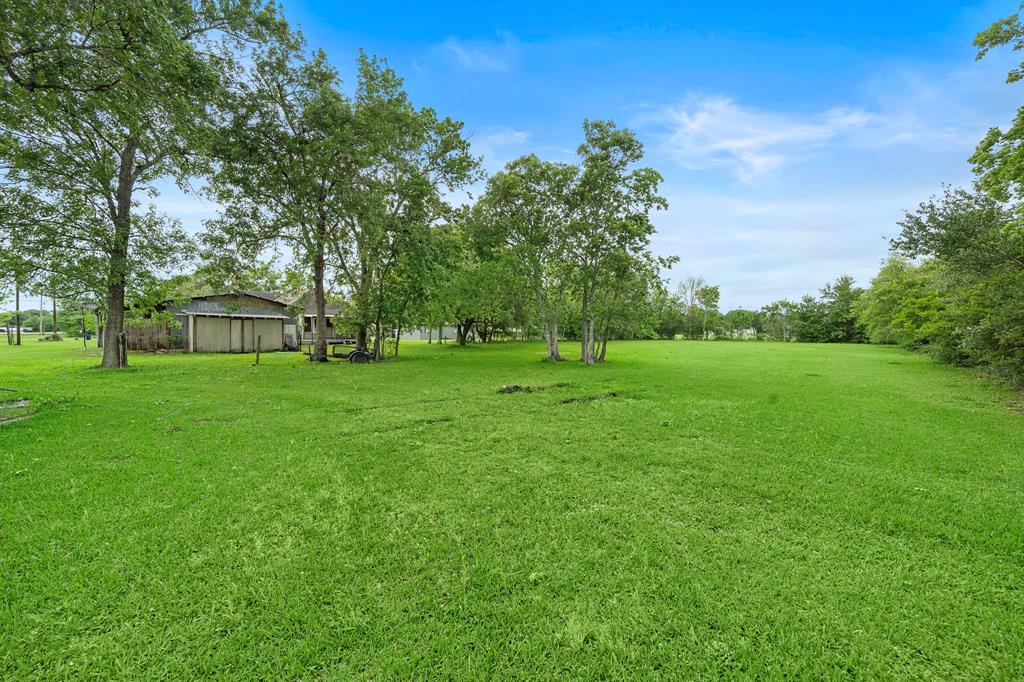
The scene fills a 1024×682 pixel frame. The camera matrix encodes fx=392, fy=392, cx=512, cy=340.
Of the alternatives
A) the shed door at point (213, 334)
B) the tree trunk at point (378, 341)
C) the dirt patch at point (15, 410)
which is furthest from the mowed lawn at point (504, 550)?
the shed door at point (213, 334)

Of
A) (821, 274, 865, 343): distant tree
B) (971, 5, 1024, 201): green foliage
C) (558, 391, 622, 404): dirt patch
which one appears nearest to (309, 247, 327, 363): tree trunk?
(558, 391, 622, 404): dirt patch

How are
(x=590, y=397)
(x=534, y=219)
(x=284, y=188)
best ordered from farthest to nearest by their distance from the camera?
(x=534, y=219) < (x=284, y=188) < (x=590, y=397)

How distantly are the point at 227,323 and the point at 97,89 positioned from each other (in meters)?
20.1

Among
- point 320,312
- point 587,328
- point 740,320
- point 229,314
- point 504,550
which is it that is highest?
point 740,320

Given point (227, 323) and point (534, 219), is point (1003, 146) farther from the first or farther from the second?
point (227, 323)

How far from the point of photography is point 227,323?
75.9 ft

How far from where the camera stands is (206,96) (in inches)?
315

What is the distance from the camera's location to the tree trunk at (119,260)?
1226cm

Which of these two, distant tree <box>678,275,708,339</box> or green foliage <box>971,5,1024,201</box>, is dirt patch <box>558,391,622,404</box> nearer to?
green foliage <box>971,5,1024,201</box>

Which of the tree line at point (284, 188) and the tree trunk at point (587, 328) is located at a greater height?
the tree line at point (284, 188)

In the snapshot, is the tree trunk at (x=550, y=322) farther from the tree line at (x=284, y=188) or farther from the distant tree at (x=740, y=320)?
the distant tree at (x=740, y=320)

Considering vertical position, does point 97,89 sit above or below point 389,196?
below

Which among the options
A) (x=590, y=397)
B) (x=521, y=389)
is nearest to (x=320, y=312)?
(x=521, y=389)

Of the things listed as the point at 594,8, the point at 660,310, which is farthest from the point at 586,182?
the point at 660,310
